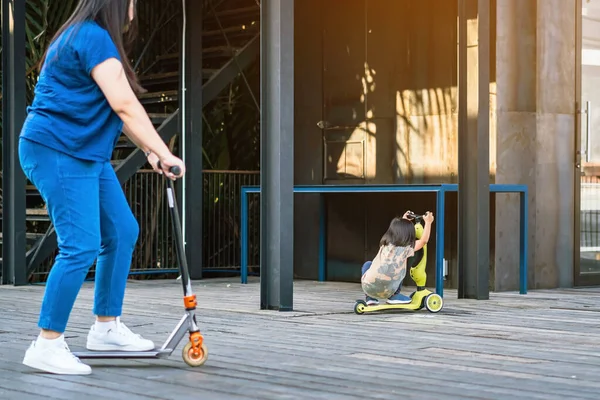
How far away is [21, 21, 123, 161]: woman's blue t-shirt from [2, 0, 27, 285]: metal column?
5.89m

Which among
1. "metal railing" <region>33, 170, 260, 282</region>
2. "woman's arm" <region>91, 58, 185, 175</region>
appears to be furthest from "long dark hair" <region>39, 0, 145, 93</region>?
"metal railing" <region>33, 170, 260, 282</region>

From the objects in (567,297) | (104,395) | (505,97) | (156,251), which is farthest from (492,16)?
(104,395)

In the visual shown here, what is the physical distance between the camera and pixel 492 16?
31.9 ft

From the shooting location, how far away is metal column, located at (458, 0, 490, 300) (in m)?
8.76

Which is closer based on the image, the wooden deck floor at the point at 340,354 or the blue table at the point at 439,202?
the wooden deck floor at the point at 340,354

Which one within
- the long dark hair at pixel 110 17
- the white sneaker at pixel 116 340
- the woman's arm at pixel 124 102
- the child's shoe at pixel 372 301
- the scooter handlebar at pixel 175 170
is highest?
the long dark hair at pixel 110 17

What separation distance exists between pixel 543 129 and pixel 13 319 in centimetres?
544

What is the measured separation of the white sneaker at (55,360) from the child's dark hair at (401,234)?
3510 mm

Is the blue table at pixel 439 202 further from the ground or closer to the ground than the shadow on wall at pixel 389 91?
closer to the ground

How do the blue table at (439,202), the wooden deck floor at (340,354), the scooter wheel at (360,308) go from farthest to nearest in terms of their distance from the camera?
the blue table at (439,202), the scooter wheel at (360,308), the wooden deck floor at (340,354)

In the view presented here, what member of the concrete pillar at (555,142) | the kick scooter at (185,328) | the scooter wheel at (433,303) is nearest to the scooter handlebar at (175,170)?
the kick scooter at (185,328)

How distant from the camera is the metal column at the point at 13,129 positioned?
10094 mm

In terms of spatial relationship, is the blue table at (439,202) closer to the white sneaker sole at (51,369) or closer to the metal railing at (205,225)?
the metal railing at (205,225)

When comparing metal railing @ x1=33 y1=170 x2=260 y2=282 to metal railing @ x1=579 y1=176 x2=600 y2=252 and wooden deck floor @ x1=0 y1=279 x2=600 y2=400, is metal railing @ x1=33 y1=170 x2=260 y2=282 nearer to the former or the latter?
wooden deck floor @ x1=0 y1=279 x2=600 y2=400
